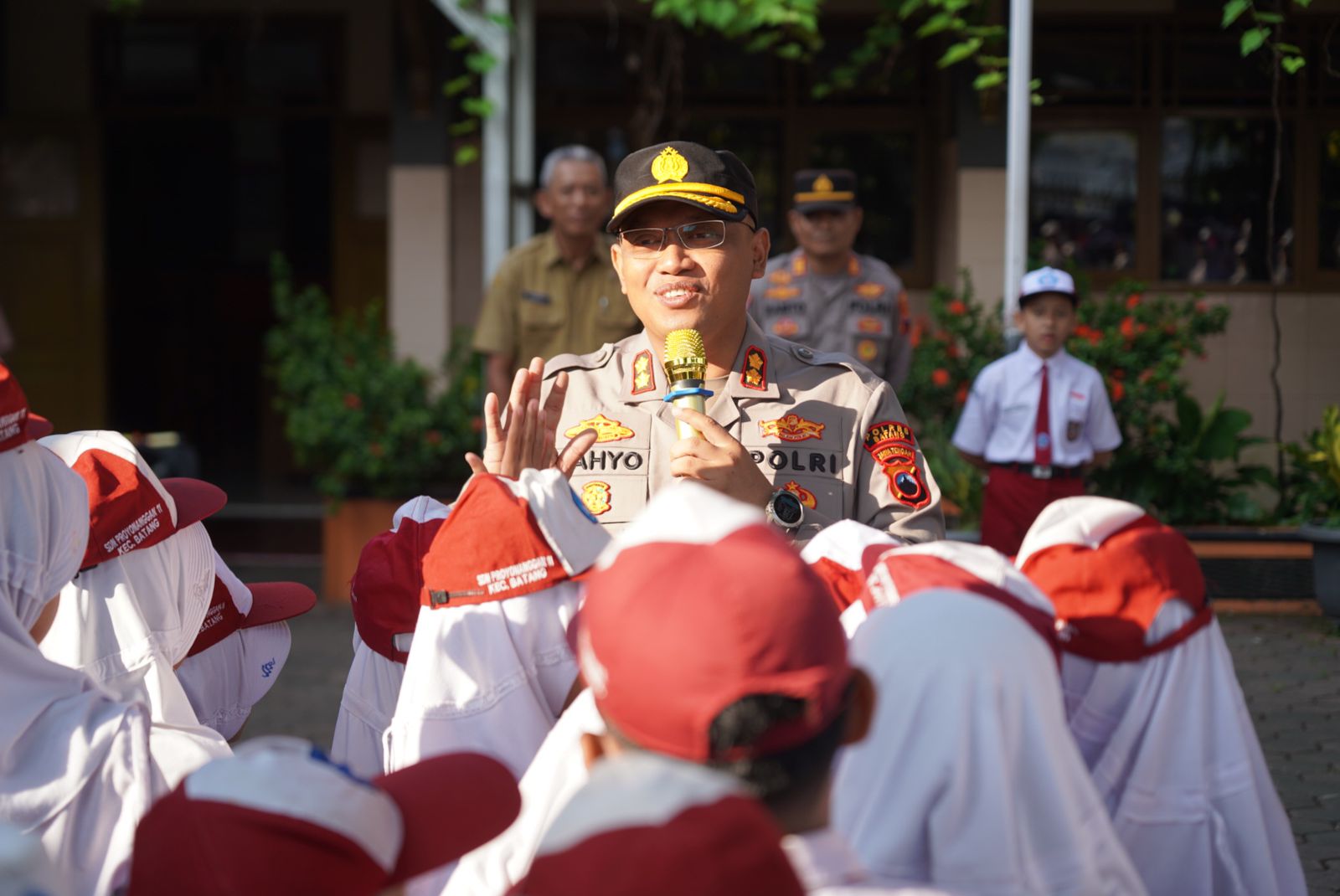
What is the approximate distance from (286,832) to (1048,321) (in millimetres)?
6007

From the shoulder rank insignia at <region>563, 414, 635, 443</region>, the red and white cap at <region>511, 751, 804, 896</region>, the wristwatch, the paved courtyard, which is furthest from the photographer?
the paved courtyard

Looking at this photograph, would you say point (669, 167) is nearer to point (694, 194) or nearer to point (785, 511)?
point (694, 194)

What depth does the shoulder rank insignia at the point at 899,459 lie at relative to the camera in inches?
115

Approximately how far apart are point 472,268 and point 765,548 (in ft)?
28.6

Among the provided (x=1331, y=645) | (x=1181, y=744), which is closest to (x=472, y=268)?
(x=1331, y=645)

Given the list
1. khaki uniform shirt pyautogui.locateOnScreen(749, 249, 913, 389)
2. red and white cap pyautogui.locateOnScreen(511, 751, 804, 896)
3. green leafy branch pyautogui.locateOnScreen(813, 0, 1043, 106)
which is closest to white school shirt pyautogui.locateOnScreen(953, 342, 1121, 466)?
khaki uniform shirt pyautogui.locateOnScreen(749, 249, 913, 389)

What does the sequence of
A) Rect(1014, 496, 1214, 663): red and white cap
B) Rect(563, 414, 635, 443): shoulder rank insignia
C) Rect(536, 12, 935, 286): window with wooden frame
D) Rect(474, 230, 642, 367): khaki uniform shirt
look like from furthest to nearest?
Rect(536, 12, 935, 286): window with wooden frame < Rect(474, 230, 642, 367): khaki uniform shirt < Rect(563, 414, 635, 443): shoulder rank insignia < Rect(1014, 496, 1214, 663): red and white cap

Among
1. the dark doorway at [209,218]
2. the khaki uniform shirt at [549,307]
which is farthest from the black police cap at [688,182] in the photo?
the dark doorway at [209,218]

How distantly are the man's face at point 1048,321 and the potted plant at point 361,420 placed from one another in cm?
285

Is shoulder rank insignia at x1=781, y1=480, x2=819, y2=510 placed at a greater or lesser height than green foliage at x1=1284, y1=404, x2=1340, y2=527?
greater

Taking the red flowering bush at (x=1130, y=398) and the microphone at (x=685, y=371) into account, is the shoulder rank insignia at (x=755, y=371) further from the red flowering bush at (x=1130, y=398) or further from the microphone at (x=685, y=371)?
the red flowering bush at (x=1130, y=398)

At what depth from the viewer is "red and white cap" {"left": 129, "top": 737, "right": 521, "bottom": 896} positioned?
1.41 m

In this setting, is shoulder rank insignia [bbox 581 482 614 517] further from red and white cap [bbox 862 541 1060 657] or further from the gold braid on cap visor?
red and white cap [bbox 862 541 1060 657]

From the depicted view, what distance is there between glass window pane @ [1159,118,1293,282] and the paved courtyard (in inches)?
118
